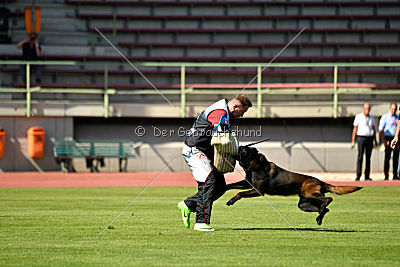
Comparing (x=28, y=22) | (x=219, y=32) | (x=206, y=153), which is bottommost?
(x=206, y=153)

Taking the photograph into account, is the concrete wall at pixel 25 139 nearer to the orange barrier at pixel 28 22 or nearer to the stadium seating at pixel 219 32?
the stadium seating at pixel 219 32

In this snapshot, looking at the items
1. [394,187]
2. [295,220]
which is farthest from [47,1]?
[295,220]

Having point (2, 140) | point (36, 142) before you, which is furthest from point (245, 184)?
point (2, 140)

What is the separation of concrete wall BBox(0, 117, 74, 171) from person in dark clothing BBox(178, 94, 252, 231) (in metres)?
14.2

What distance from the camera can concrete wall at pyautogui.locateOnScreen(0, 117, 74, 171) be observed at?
2183 cm

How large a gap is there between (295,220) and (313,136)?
12816 mm

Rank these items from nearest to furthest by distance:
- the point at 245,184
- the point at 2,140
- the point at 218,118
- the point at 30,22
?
the point at 218,118, the point at 245,184, the point at 2,140, the point at 30,22

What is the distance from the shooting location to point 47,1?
89.7ft

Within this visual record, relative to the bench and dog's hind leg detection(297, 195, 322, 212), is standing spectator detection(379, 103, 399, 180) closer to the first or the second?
the bench

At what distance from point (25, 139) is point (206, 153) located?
47.4ft

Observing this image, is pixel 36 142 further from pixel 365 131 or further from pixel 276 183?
pixel 276 183

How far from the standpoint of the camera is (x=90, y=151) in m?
21.7

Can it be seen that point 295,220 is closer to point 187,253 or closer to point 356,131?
point 187,253

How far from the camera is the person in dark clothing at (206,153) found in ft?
26.9
